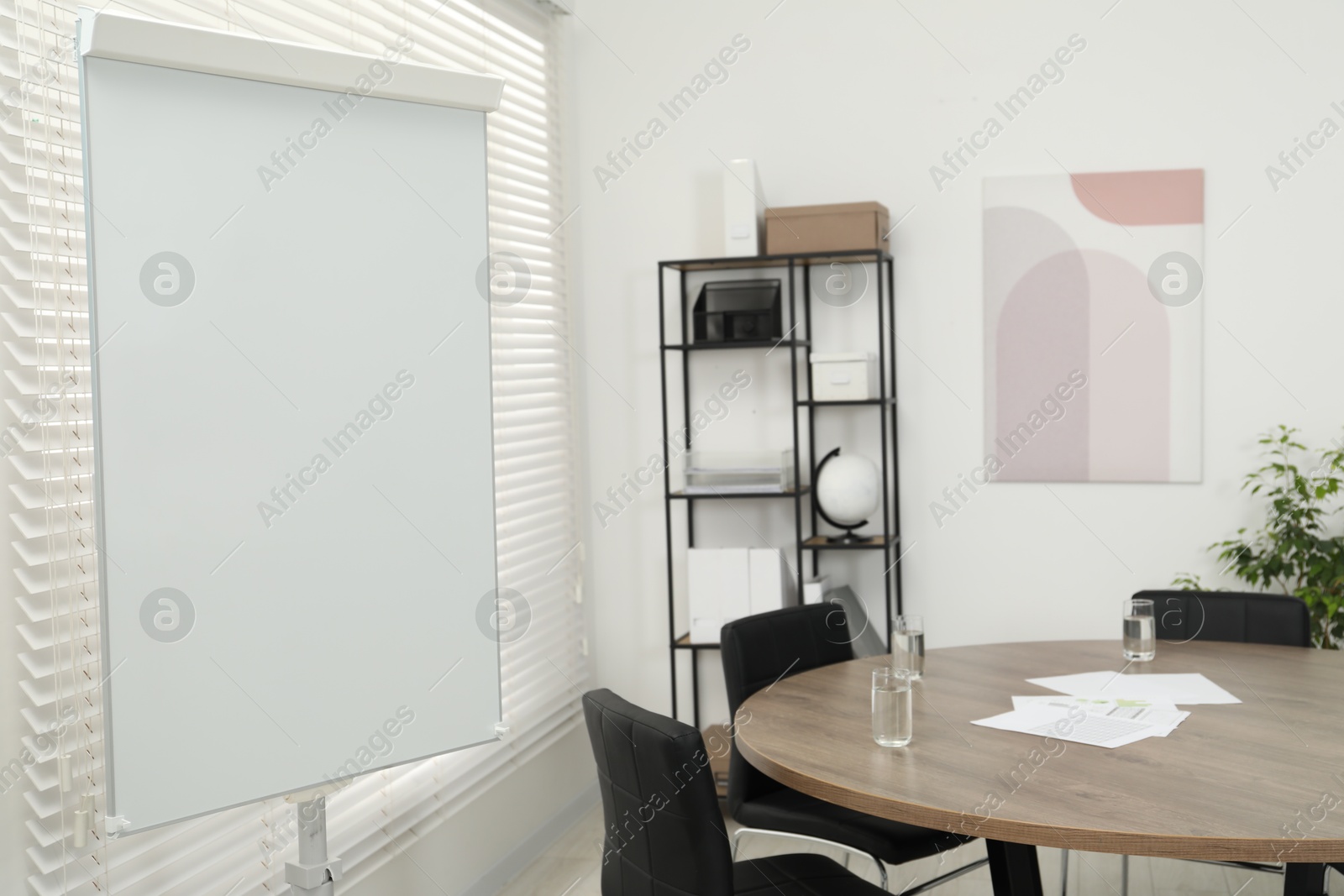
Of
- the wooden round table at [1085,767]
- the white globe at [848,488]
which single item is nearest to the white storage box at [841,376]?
the white globe at [848,488]

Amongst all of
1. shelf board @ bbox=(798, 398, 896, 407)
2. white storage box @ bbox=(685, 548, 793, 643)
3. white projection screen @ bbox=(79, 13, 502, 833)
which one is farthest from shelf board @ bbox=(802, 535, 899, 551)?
white projection screen @ bbox=(79, 13, 502, 833)

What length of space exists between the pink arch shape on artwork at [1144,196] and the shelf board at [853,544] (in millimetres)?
1348

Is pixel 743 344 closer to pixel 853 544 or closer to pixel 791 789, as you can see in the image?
pixel 853 544

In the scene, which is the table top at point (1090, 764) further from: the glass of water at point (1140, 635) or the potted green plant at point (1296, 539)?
the potted green plant at point (1296, 539)

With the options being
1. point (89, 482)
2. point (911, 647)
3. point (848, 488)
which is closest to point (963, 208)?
point (848, 488)

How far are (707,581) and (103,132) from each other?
8.28 ft

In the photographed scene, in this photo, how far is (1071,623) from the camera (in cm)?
386

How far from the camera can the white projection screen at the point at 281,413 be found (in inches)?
74.6

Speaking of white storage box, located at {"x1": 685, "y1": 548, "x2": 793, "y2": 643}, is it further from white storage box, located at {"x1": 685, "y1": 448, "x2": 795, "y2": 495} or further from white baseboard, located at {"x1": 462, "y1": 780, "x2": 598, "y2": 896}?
white baseboard, located at {"x1": 462, "y1": 780, "x2": 598, "y2": 896}

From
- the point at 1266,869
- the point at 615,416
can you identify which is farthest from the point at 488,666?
the point at 1266,869

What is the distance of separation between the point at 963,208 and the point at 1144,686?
205 centimetres

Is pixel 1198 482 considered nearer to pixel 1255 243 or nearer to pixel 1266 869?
pixel 1255 243

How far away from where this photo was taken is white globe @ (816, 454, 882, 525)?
377cm

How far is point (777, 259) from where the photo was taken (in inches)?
149
